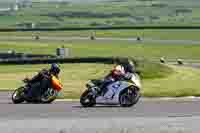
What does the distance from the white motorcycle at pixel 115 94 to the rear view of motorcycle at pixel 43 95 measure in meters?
1.64

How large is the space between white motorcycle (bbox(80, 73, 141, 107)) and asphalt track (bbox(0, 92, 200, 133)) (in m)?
0.25

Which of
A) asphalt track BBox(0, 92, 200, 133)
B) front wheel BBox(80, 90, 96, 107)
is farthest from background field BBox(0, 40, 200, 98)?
front wheel BBox(80, 90, 96, 107)

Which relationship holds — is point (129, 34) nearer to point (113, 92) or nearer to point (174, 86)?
point (174, 86)

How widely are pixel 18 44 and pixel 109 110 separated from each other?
2341 inches

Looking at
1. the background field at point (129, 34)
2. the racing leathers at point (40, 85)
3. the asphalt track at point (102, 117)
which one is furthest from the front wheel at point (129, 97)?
the background field at point (129, 34)

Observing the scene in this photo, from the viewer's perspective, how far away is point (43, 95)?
26078mm

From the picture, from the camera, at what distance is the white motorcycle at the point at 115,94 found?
2459 cm

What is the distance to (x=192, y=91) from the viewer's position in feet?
97.5

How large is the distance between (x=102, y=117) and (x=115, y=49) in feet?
182

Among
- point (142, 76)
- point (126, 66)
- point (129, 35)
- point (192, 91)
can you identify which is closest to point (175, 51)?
point (129, 35)

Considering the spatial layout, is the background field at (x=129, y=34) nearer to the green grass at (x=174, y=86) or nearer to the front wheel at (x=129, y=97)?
the green grass at (x=174, y=86)

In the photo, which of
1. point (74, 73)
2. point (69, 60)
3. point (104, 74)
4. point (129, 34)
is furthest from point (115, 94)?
point (129, 34)

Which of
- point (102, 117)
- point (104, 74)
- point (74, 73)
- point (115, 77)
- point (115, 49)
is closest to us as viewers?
point (102, 117)

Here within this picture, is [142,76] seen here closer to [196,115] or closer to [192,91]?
[192,91]
